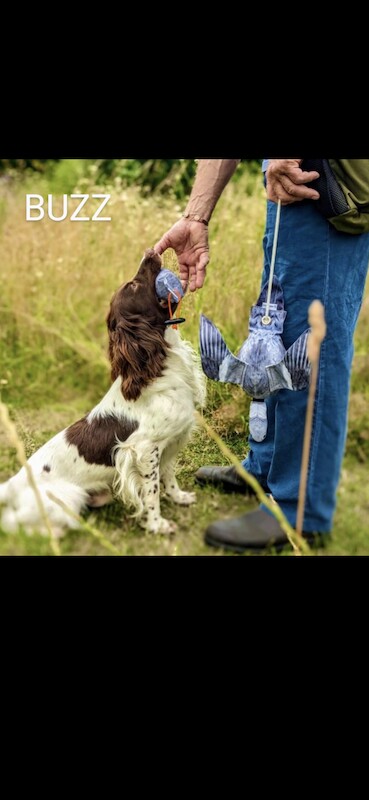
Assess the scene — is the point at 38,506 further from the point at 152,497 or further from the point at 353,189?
the point at 353,189

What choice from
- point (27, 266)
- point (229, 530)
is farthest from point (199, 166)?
point (27, 266)

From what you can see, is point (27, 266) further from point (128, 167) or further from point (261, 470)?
point (261, 470)

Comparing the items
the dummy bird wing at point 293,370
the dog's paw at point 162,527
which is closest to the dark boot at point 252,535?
the dog's paw at point 162,527

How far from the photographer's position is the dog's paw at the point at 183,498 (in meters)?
3.24

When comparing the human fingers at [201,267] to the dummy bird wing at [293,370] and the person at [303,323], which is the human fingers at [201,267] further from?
the dummy bird wing at [293,370]

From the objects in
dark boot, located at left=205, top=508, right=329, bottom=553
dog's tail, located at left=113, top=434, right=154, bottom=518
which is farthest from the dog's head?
dark boot, located at left=205, top=508, right=329, bottom=553

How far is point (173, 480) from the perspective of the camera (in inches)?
130

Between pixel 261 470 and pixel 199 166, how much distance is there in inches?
49.1

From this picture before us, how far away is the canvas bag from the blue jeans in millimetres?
62

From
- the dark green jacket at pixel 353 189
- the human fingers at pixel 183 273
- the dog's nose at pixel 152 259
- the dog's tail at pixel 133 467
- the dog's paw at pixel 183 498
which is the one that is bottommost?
the dog's paw at pixel 183 498

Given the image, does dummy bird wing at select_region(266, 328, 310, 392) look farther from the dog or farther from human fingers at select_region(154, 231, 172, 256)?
human fingers at select_region(154, 231, 172, 256)

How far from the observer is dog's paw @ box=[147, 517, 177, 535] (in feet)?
9.81

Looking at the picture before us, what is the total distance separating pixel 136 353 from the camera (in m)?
2.95

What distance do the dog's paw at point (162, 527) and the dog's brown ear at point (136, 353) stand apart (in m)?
0.51
